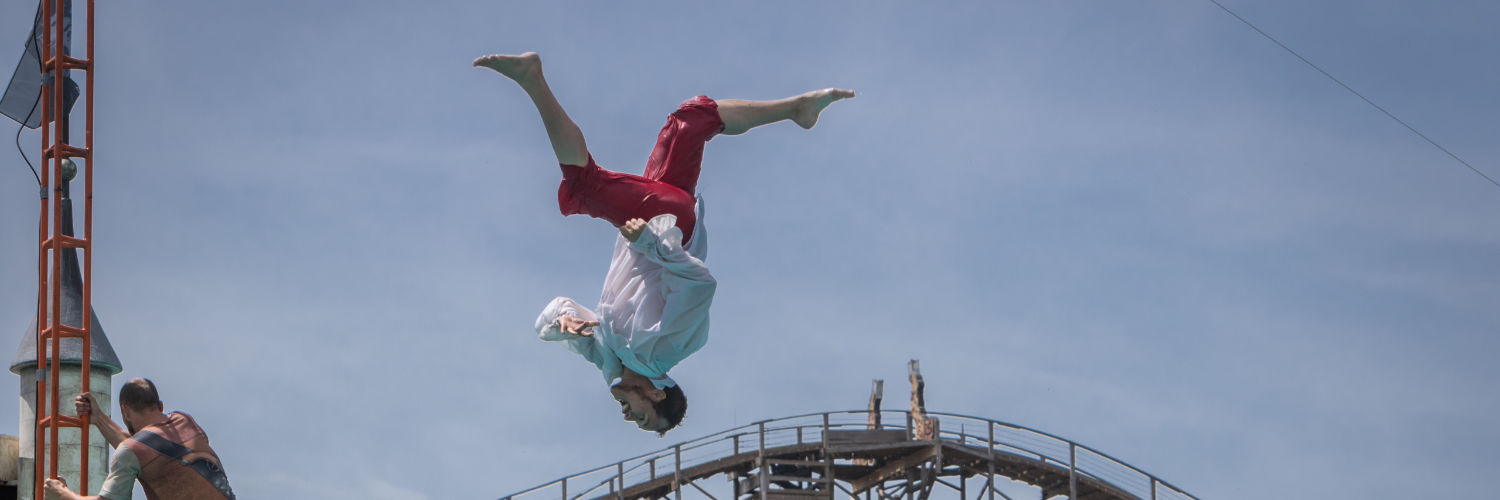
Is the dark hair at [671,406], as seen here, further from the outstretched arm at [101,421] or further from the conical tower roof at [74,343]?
the conical tower roof at [74,343]

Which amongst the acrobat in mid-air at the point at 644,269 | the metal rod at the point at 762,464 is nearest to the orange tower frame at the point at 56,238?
the acrobat in mid-air at the point at 644,269

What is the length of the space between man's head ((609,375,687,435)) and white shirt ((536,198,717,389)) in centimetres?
4

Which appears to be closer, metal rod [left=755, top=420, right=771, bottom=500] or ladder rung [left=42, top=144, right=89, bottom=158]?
ladder rung [left=42, top=144, right=89, bottom=158]

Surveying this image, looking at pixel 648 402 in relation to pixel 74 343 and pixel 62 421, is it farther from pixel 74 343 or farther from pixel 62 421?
pixel 74 343

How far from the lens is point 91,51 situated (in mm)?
9805

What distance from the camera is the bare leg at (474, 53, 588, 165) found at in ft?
24.5

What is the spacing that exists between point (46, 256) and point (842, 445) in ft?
61.9

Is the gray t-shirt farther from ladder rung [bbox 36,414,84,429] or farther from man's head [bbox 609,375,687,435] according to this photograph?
man's head [bbox 609,375,687,435]

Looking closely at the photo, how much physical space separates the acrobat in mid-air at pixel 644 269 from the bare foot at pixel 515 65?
0.03 meters

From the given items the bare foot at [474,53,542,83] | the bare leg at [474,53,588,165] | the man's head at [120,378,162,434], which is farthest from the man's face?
the man's head at [120,378,162,434]

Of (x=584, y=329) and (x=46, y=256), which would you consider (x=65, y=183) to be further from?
(x=584, y=329)

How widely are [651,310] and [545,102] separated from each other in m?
1.01

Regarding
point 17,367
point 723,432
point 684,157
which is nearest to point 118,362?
point 17,367

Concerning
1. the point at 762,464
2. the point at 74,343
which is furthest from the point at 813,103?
the point at 762,464
